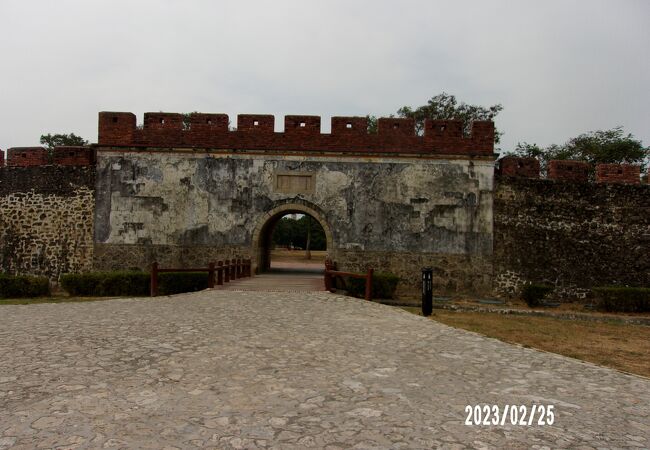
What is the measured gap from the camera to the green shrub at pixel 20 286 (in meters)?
12.5

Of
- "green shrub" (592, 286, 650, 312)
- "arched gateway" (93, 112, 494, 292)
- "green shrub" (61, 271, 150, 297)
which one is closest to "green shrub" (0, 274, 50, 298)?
"green shrub" (61, 271, 150, 297)

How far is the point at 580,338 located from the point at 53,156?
15.7 meters

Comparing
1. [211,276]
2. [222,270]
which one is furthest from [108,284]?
[222,270]

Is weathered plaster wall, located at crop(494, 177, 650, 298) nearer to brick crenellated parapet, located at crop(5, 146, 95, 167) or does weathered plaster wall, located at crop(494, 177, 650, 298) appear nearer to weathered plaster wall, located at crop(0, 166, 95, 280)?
weathered plaster wall, located at crop(0, 166, 95, 280)

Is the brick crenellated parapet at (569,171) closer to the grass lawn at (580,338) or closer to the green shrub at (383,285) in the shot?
the grass lawn at (580,338)

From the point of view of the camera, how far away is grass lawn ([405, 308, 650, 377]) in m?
6.42

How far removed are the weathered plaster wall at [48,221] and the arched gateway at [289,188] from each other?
0.53 metres

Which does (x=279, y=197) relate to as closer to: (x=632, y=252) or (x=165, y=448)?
(x=632, y=252)

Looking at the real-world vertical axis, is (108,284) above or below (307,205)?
below

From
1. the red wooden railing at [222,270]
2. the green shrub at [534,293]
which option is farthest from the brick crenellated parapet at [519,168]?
the red wooden railing at [222,270]

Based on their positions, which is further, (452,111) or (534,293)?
(452,111)

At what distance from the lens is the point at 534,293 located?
45.0 feet

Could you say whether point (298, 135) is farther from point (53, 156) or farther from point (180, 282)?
point (53, 156)

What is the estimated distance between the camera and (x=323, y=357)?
552 centimetres
